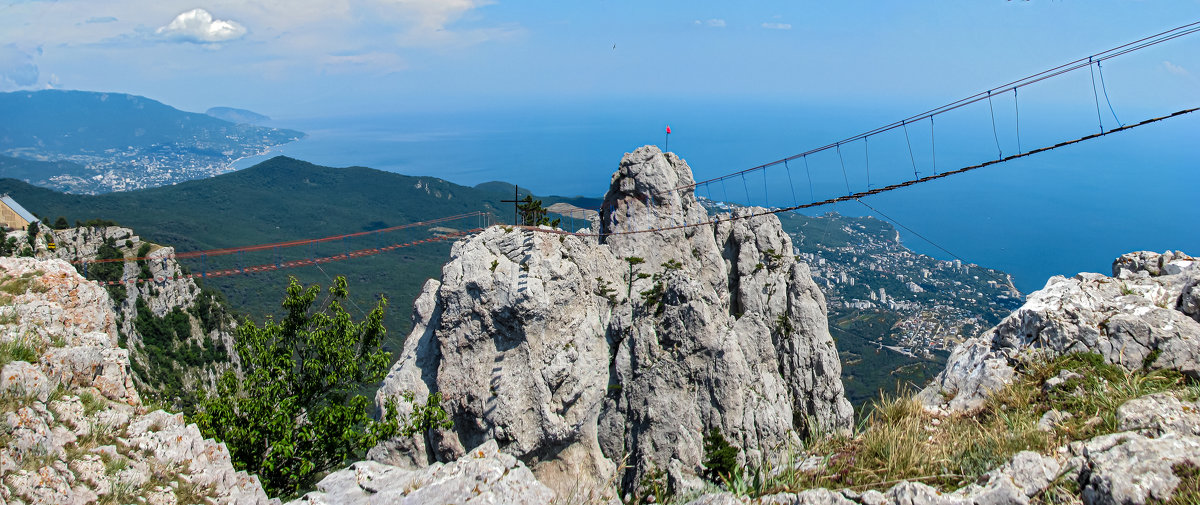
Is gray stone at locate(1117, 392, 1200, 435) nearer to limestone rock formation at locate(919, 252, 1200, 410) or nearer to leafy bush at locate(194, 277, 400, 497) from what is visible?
limestone rock formation at locate(919, 252, 1200, 410)

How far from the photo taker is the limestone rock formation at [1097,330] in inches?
461

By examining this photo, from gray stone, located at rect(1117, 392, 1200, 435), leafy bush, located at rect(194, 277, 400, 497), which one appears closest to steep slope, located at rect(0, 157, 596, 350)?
leafy bush, located at rect(194, 277, 400, 497)

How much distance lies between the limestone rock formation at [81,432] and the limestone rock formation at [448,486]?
1247 mm

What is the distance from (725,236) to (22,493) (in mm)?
34620

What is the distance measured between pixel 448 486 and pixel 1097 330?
13565mm

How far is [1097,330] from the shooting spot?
42.6ft

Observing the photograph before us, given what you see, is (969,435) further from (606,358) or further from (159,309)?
(159,309)

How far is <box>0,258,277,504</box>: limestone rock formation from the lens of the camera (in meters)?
7.53

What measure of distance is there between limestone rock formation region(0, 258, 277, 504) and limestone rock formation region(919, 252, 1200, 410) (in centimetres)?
1319

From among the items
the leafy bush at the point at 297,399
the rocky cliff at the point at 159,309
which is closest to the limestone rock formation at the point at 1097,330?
the leafy bush at the point at 297,399

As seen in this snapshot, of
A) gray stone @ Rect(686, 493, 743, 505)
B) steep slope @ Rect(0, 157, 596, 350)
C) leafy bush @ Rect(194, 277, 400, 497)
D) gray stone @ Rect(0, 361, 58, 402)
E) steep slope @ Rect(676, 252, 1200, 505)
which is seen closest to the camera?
steep slope @ Rect(676, 252, 1200, 505)

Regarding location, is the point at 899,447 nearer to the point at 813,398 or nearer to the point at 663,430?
the point at 663,430

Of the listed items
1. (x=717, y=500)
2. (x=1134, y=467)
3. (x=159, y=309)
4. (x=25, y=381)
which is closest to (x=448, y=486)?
(x=717, y=500)

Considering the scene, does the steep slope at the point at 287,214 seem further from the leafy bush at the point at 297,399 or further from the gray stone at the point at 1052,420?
the gray stone at the point at 1052,420
